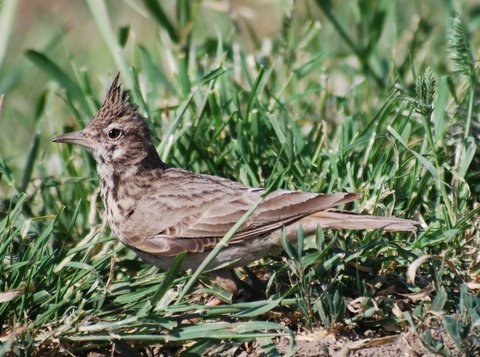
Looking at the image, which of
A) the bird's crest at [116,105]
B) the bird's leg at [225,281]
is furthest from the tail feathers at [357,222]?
the bird's crest at [116,105]

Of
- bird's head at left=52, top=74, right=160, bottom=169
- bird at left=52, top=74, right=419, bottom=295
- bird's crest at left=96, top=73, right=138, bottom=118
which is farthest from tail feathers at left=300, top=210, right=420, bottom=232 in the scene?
bird's crest at left=96, top=73, right=138, bottom=118

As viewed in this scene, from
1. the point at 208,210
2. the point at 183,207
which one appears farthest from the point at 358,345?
the point at 183,207

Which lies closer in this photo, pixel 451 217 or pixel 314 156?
pixel 451 217

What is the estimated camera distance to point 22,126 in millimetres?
8406

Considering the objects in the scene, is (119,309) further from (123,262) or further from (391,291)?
(391,291)

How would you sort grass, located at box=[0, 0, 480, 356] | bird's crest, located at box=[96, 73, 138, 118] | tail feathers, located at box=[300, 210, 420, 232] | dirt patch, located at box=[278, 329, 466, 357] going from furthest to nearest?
bird's crest, located at box=[96, 73, 138, 118]
tail feathers, located at box=[300, 210, 420, 232]
grass, located at box=[0, 0, 480, 356]
dirt patch, located at box=[278, 329, 466, 357]

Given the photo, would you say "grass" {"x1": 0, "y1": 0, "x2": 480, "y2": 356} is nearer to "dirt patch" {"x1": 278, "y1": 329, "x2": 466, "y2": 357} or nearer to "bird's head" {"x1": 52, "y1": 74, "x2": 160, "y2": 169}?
"dirt patch" {"x1": 278, "y1": 329, "x2": 466, "y2": 357}

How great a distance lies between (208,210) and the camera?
17.7ft

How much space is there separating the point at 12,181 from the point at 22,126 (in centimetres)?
249

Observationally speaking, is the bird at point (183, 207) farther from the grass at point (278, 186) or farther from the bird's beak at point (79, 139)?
the grass at point (278, 186)

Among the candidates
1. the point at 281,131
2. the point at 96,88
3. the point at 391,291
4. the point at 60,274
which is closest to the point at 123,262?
the point at 60,274

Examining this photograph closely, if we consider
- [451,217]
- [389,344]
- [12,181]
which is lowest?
[389,344]

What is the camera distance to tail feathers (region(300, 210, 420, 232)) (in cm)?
477

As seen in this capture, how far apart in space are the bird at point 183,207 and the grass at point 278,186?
0.44 ft
